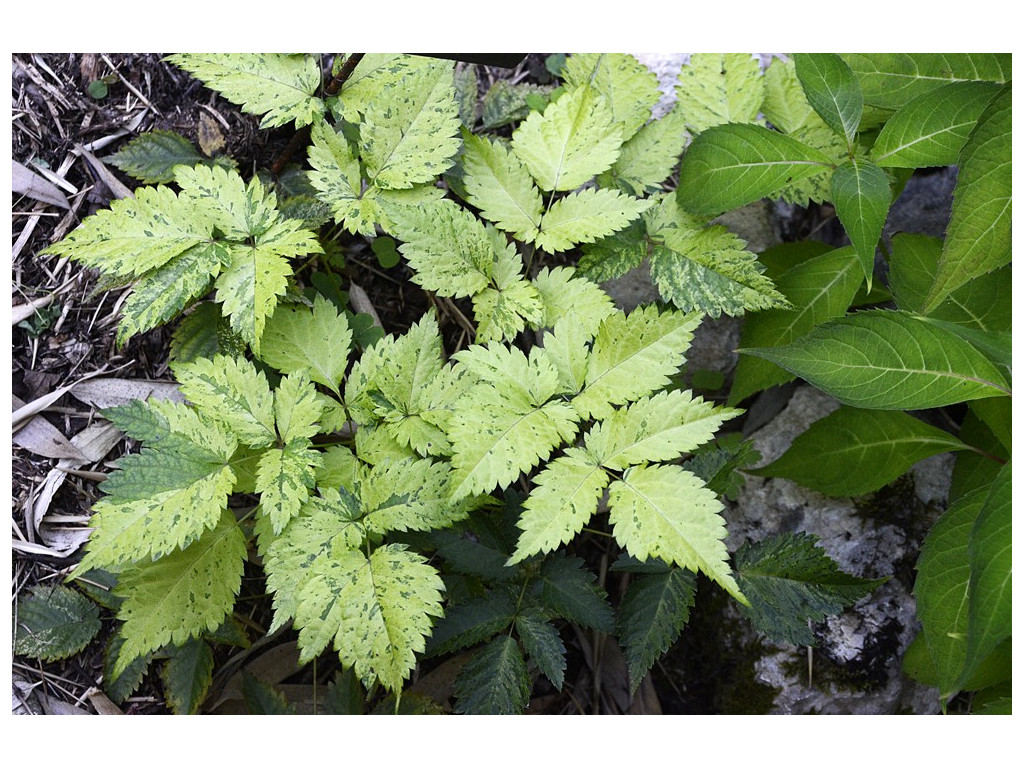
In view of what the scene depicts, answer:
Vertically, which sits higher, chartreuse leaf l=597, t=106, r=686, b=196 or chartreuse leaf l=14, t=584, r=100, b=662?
chartreuse leaf l=597, t=106, r=686, b=196

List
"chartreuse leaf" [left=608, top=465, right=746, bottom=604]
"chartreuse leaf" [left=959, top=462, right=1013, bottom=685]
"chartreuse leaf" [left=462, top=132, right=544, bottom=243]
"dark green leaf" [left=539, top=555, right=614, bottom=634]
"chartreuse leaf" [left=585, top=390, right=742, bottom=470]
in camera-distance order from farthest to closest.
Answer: "chartreuse leaf" [left=462, top=132, right=544, bottom=243] → "dark green leaf" [left=539, top=555, right=614, bottom=634] → "chartreuse leaf" [left=585, top=390, right=742, bottom=470] → "chartreuse leaf" [left=608, top=465, right=746, bottom=604] → "chartreuse leaf" [left=959, top=462, right=1013, bottom=685]

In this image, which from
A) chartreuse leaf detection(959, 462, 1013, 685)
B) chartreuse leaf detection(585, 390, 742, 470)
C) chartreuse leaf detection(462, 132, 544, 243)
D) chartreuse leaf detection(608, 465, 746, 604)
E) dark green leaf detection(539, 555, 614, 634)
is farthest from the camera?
chartreuse leaf detection(462, 132, 544, 243)

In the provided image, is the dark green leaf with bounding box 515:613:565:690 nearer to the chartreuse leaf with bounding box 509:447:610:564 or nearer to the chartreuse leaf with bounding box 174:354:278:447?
the chartreuse leaf with bounding box 509:447:610:564

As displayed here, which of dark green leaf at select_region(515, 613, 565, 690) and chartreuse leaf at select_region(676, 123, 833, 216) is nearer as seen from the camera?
dark green leaf at select_region(515, 613, 565, 690)

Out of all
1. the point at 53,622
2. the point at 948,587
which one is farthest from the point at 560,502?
the point at 53,622

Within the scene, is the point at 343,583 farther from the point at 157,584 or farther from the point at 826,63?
the point at 826,63

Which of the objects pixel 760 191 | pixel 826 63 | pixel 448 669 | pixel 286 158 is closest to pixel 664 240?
pixel 760 191

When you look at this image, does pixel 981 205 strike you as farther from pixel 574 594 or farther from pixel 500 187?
pixel 574 594

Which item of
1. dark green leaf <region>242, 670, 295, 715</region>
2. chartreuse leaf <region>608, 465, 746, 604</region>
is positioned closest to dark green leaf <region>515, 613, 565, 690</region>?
chartreuse leaf <region>608, 465, 746, 604</region>
